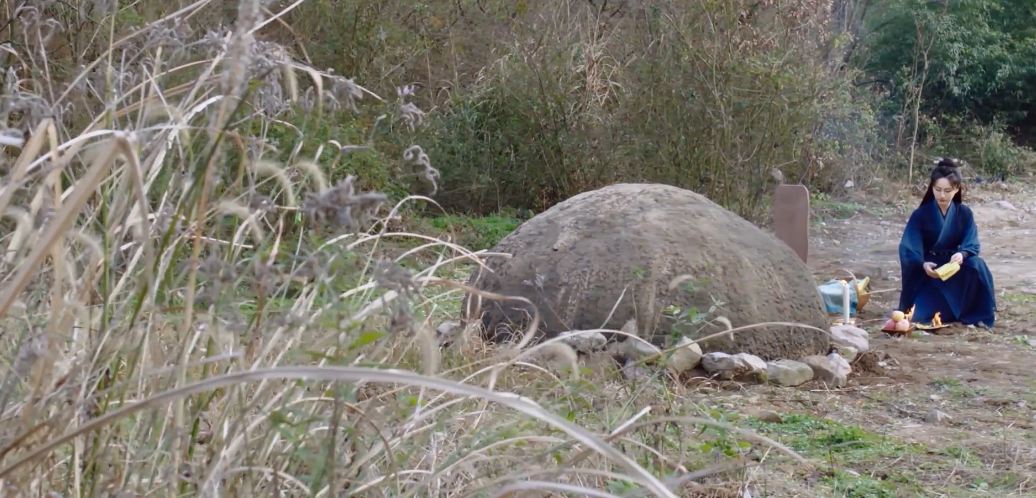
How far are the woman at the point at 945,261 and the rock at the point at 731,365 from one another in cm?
262

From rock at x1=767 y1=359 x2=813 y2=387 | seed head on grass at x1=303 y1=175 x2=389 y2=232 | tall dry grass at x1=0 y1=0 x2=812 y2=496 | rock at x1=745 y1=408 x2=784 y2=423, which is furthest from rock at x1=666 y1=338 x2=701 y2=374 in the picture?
seed head on grass at x1=303 y1=175 x2=389 y2=232

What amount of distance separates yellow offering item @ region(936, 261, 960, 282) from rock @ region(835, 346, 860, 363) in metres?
1.79

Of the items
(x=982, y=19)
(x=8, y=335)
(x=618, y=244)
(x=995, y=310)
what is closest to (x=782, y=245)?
(x=618, y=244)

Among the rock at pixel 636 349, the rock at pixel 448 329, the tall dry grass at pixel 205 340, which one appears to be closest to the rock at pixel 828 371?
the rock at pixel 636 349

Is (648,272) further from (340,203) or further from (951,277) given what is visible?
(340,203)

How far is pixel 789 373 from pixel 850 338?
33.7 inches

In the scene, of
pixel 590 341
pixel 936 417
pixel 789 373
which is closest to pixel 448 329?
pixel 590 341

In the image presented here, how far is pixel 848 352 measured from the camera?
6258 mm

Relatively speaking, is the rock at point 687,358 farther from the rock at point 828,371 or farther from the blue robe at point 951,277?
the blue robe at point 951,277

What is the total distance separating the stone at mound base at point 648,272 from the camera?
581cm

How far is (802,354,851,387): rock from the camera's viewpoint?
578 centimetres

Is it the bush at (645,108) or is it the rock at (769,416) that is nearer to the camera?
the rock at (769,416)

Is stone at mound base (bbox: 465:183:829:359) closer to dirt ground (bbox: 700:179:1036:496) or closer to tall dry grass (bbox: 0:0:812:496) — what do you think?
dirt ground (bbox: 700:179:1036:496)

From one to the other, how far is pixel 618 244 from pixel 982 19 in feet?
57.7
